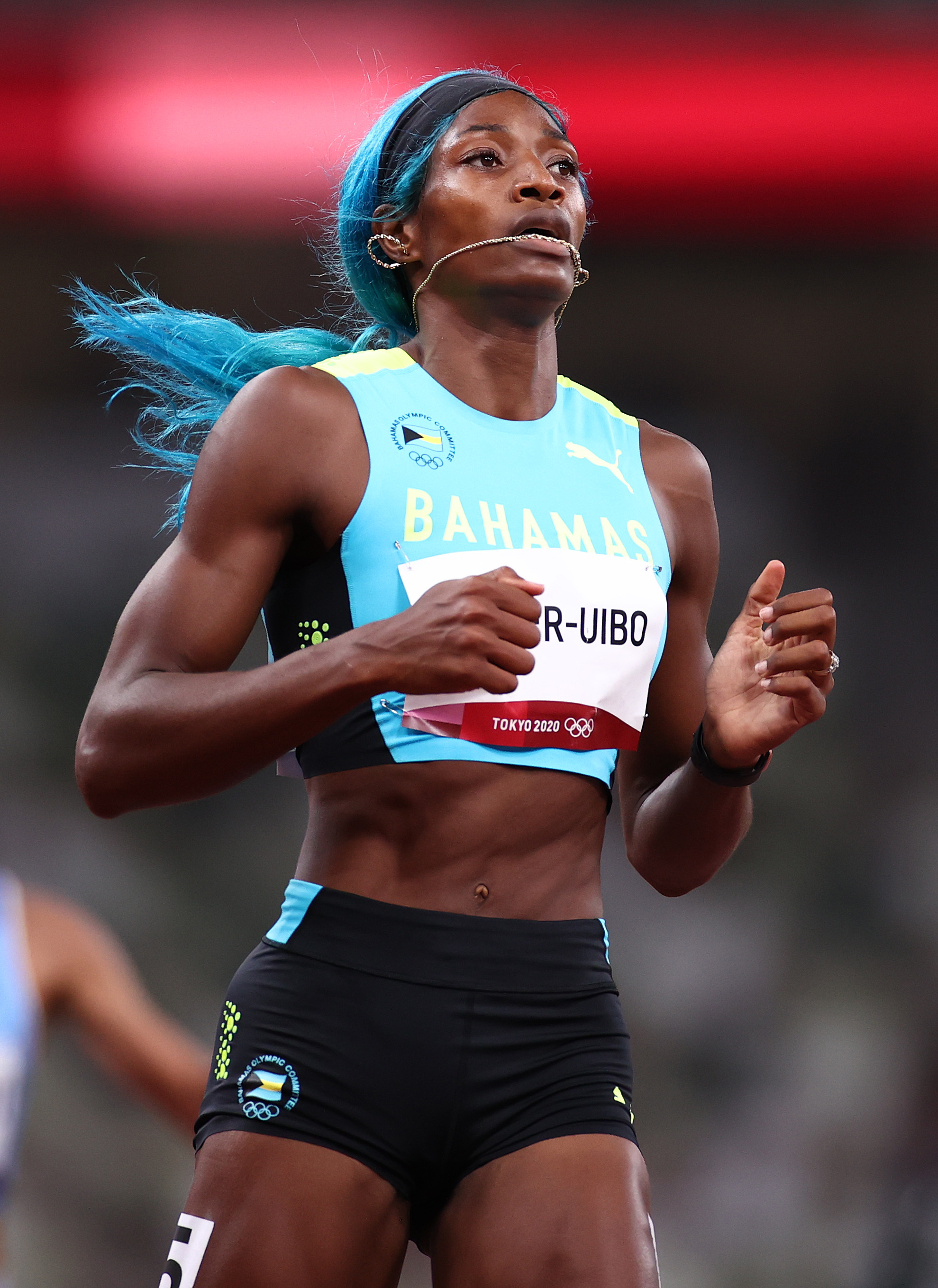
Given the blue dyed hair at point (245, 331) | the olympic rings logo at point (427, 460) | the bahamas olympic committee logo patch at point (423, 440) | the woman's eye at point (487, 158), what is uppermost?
the woman's eye at point (487, 158)

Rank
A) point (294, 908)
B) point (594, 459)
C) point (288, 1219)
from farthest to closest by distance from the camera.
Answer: point (594, 459)
point (294, 908)
point (288, 1219)

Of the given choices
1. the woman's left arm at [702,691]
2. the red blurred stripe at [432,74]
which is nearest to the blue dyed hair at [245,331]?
the woman's left arm at [702,691]

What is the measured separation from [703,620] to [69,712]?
3.93m

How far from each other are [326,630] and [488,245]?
2.05ft

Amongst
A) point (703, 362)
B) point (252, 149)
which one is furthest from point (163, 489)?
point (703, 362)

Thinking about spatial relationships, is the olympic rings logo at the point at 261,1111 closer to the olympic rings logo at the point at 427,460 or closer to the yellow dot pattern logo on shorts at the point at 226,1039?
the yellow dot pattern logo on shorts at the point at 226,1039

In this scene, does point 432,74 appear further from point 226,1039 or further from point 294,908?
point 226,1039

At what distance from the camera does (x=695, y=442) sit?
18.5ft

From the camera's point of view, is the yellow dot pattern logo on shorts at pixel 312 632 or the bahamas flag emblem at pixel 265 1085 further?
the yellow dot pattern logo on shorts at pixel 312 632

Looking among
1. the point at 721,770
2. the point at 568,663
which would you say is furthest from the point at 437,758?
the point at 721,770

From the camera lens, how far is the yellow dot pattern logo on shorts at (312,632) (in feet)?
6.07

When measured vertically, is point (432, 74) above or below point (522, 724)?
above

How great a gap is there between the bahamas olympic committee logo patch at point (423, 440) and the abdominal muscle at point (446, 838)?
0.40m

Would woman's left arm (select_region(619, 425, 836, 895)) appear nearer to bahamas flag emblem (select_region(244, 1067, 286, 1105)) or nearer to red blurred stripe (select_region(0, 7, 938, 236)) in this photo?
bahamas flag emblem (select_region(244, 1067, 286, 1105))
